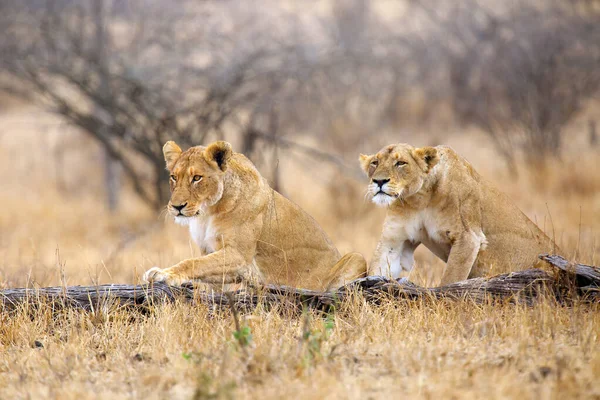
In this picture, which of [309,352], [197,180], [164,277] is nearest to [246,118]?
[197,180]

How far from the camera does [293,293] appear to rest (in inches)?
202

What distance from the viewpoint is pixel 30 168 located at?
2073 centimetres

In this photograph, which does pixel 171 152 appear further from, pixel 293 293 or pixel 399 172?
pixel 399 172

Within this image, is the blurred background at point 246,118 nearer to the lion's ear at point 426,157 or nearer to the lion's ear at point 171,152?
the lion's ear at point 426,157

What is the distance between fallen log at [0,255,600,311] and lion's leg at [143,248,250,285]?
0.06 metres

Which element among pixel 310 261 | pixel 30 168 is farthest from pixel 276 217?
pixel 30 168

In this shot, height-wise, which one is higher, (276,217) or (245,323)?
(276,217)

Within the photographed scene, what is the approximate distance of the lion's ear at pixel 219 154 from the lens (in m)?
5.54

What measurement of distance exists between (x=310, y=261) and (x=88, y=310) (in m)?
1.64

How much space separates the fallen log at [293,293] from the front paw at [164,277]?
0.12 feet

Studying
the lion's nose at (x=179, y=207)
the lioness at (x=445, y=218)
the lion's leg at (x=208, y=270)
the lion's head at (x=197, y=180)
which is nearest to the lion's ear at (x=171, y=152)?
the lion's head at (x=197, y=180)

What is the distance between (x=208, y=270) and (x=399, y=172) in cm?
148

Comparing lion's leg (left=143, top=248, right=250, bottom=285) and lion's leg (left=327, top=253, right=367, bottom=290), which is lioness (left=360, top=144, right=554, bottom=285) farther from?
lion's leg (left=143, top=248, right=250, bottom=285)

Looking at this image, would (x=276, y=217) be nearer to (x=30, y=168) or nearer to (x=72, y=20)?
(x=72, y=20)
